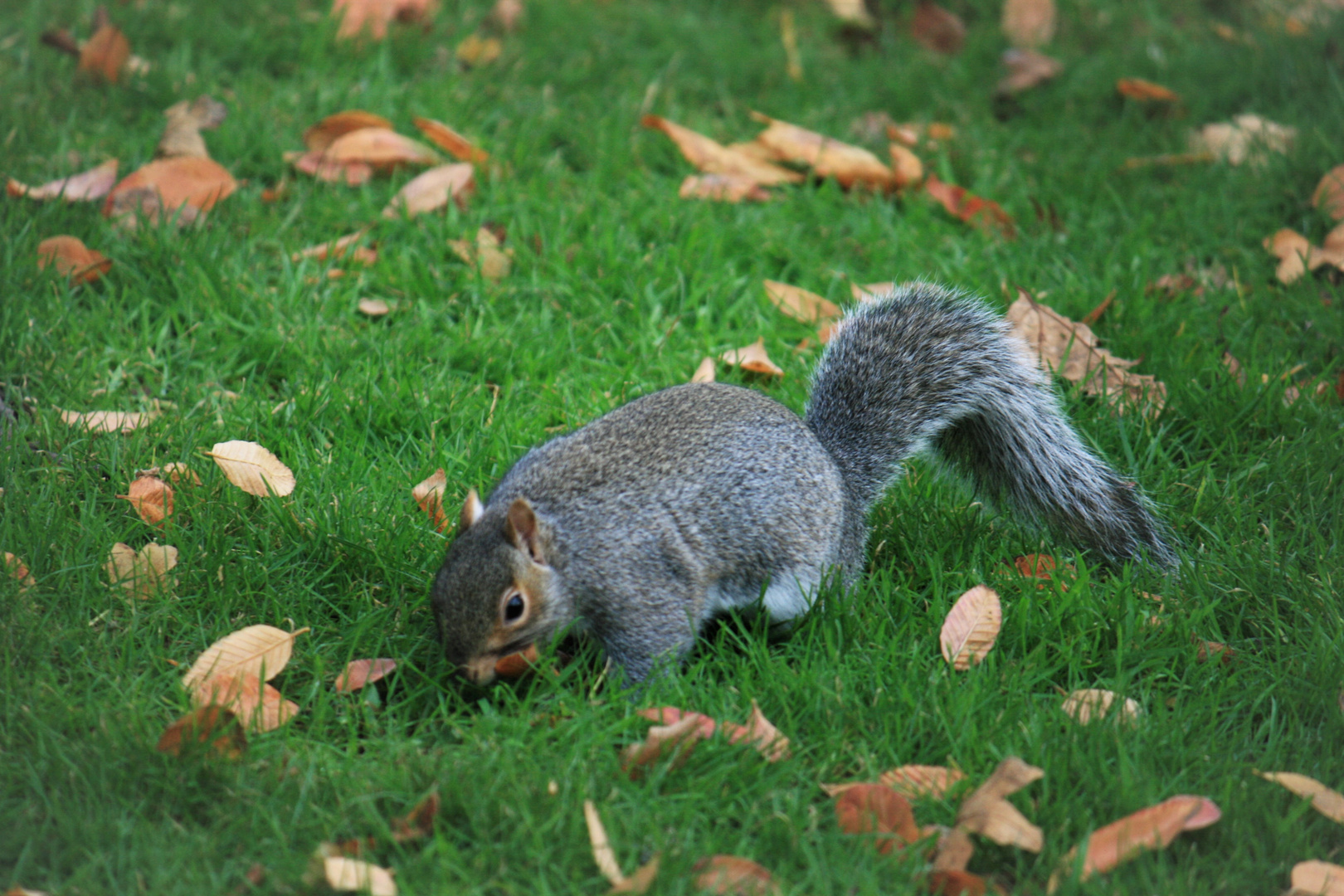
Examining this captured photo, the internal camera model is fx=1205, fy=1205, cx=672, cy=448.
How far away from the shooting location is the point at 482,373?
307cm

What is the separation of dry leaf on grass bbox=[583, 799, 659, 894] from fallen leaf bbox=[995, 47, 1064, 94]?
140 inches

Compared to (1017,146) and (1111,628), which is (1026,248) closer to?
(1017,146)

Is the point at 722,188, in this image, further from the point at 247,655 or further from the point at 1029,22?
the point at 247,655

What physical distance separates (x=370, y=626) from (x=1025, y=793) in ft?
3.97

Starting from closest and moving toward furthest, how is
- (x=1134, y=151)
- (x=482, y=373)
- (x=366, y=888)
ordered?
(x=366, y=888), (x=482, y=373), (x=1134, y=151)

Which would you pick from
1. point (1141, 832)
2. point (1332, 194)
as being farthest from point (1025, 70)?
point (1141, 832)

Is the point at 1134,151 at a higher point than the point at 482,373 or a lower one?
higher

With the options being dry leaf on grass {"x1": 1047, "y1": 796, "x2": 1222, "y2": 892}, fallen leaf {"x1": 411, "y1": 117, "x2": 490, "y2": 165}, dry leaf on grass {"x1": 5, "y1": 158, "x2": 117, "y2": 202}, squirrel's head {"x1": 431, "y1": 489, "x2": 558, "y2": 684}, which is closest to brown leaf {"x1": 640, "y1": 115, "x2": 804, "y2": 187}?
fallen leaf {"x1": 411, "y1": 117, "x2": 490, "y2": 165}

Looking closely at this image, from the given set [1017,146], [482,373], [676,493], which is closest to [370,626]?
[676,493]

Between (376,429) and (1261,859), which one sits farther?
(376,429)

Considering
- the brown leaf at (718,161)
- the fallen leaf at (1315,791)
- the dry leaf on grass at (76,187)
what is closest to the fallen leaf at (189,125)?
the dry leaf on grass at (76,187)

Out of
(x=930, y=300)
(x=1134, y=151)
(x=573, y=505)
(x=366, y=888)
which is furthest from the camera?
(x=1134, y=151)

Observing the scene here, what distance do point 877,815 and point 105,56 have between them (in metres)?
3.52

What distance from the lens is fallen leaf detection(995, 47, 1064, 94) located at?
4.51m
